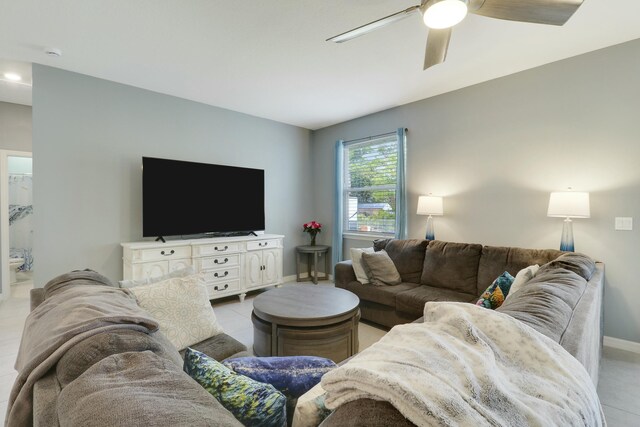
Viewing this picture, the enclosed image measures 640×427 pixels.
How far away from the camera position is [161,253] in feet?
11.1

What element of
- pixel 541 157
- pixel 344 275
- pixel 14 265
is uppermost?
pixel 541 157

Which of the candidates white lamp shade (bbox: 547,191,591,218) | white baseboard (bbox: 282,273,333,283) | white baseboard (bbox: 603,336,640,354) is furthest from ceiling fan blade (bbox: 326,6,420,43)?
white baseboard (bbox: 282,273,333,283)

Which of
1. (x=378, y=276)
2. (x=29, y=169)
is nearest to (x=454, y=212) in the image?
(x=378, y=276)

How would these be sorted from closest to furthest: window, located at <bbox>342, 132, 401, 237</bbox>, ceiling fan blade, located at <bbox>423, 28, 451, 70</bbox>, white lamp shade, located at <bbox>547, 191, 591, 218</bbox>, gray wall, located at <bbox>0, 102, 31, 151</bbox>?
ceiling fan blade, located at <bbox>423, 28, 451, 70</bbox>
white lamp shade, located at <bbox>547, 191, 591, 218</bbox>
gray wall, located at <bbox>0, 102, 31, 151</bbox>
window, located at <bbox>342, 132, 401, 237</bbox>

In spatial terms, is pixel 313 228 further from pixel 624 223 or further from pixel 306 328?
pixel 624 223

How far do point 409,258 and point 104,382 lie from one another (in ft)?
10.3

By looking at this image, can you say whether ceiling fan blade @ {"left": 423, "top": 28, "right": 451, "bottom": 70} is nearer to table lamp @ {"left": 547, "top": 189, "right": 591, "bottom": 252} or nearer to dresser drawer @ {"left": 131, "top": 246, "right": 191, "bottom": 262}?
table lamp @ {"left": 547, "top": 189, "right": 591, "bottom": 252}

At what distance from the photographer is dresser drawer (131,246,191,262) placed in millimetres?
3238

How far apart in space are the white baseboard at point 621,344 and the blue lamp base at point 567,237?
A: 0.88 meters

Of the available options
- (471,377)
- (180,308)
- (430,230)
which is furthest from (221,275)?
(471,377)

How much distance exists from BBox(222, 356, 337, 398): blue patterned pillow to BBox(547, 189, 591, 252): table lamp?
2.73 m

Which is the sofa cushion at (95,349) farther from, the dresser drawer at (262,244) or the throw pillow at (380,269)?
the dresser drawer at (262,244)

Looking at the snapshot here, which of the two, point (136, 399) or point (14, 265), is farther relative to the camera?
point (14, 265)

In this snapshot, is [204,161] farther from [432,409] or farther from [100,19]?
[432,409]
